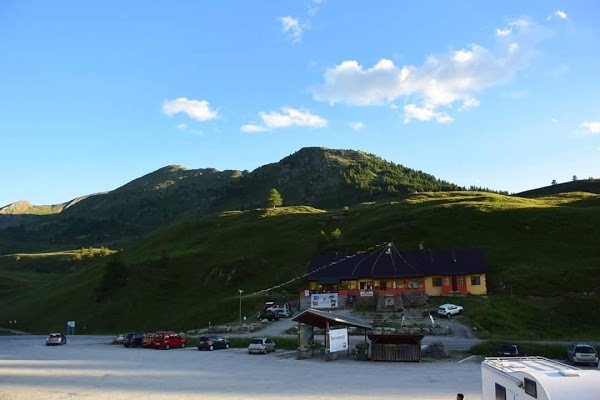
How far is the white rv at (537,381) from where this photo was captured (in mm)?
11734

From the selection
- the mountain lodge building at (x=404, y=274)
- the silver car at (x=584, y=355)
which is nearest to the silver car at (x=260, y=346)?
the silver car at (x=584, y=355)

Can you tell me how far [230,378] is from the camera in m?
29.4

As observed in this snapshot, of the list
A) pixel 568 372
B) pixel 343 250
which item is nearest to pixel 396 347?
pixel 568 372

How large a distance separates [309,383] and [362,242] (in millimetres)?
67697

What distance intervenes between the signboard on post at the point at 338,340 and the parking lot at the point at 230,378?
95cm

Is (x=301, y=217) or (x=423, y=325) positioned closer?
(x=423, y=325)

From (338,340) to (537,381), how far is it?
1128 inches

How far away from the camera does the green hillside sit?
2405 inches

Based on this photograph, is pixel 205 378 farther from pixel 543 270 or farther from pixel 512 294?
pixel 543 270

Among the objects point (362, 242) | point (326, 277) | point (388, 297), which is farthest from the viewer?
point (362, 242)

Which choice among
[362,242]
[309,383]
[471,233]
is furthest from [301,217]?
[309,383]

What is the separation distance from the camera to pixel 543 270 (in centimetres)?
7088

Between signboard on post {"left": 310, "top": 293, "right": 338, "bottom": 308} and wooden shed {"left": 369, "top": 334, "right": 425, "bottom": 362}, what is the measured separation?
1088 inches

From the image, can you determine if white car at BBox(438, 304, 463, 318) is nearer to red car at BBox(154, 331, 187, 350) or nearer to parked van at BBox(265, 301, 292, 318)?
parked van at BBox(265, 301, 292, 318)
